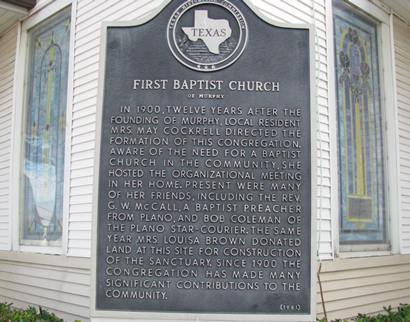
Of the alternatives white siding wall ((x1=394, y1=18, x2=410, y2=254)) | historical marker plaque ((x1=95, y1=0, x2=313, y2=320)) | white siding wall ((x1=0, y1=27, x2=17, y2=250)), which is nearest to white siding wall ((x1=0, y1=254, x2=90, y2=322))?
white siding wall ((x1=0, y1=27, x2=17, y2=250))

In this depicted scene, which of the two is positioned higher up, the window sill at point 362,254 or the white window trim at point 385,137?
the white window trim at point 385,137

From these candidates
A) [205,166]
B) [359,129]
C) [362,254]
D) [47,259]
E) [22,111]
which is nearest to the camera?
[205,166]

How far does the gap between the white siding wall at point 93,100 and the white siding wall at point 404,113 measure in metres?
1.68

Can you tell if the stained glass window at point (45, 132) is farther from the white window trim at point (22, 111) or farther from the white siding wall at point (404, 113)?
the white siding wall at point (404, 113)

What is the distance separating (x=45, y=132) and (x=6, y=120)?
1207mm

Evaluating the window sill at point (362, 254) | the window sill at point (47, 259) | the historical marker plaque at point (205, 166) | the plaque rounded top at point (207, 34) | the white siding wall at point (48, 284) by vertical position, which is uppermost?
the plaque rounded top at point (207, 34)

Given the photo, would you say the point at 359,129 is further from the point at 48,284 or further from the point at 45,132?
the point at 48,284

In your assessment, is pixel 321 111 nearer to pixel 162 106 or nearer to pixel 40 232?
pixel 162 106

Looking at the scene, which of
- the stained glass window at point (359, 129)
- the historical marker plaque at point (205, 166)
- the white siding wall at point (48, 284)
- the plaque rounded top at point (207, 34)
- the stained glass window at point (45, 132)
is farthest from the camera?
the stained glass window at point (45, 132)

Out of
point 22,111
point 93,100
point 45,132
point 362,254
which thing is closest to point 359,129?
point 362,254

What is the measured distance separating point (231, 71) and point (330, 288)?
10.5 ft

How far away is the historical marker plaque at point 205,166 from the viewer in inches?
146

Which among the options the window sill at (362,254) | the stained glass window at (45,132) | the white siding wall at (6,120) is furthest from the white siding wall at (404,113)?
the white siding wall at (6,120)

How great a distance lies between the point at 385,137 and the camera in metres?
7.34
